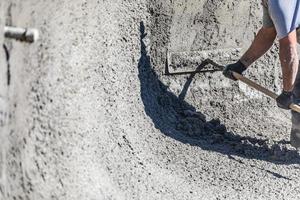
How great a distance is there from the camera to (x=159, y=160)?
389 cm

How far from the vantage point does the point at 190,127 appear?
14.8ft

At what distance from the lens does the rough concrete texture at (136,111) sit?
8.81 feet

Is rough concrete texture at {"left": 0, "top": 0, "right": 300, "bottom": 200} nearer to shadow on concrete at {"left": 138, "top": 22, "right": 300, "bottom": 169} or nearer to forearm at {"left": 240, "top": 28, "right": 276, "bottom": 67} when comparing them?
shadow on concrete at {"left": 138, "top": 22, "right": 300, "bottom": 169}

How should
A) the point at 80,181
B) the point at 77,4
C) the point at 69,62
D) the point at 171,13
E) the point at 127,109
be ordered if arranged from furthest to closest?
the point at 171,13
the point at 127,109
the point at 77,4
the point at 69,62
the point at 80,181

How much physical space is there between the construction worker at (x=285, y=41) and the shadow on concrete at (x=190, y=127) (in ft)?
0.71

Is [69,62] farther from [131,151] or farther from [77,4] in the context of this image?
[131,151]

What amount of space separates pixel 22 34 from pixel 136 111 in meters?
1.68

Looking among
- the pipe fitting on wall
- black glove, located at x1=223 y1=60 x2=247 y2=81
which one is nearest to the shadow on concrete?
black glove, located at x1=223 y1=60 x2=247 y2=81

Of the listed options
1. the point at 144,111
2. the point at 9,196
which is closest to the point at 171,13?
the point at 144,111

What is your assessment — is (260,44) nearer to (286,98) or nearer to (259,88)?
(259,88)

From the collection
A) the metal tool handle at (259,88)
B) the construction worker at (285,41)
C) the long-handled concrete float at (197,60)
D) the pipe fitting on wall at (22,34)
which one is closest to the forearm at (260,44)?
the construction worker at (285,41)

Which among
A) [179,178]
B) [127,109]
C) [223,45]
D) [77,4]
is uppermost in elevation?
[77,4]

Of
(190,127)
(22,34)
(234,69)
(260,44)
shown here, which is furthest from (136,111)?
(22,34)

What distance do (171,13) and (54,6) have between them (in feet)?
5.97
